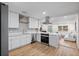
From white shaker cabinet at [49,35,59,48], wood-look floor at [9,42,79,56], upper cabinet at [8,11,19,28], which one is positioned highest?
upper cabinet at [8,11,19,28]

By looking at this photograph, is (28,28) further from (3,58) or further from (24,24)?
(3,58)

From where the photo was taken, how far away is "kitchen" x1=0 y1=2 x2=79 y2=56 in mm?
3506

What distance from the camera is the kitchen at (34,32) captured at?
351 cm

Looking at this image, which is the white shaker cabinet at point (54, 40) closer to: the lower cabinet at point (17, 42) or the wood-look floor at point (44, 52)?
the wood-look floor at point (44, 52)

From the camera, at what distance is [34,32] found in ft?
19.7

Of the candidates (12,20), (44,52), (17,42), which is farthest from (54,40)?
(12,20)

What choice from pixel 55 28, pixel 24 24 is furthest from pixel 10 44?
pixel 55 28

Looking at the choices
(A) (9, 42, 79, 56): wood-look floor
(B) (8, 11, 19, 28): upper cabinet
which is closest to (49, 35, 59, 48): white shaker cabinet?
(A) (9, 42, 79, 56): wood-look floor

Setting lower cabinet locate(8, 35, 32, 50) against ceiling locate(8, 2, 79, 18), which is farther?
lower cabinet locate(8, 35, 32, 50)

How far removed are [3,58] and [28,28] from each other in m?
4.69

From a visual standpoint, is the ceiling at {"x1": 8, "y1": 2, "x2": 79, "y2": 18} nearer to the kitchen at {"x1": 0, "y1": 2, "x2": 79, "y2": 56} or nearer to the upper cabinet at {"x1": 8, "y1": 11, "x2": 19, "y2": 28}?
the kitchen at {"x1": 0, "y1": 2, "x2": 79, "y2": 56}

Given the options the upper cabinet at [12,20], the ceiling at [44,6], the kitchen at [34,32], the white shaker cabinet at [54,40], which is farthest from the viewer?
the white shaker cabinet at [54,40]

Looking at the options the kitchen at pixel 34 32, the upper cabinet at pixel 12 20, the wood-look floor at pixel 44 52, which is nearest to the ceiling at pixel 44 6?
the kitchen at pixel 34 32

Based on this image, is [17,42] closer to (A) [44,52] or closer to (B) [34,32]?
(A) [44,52]
